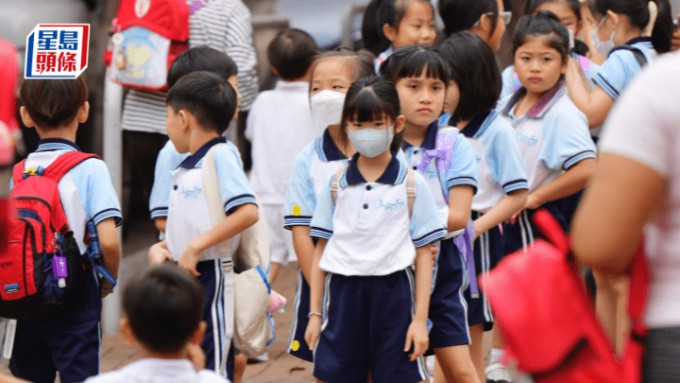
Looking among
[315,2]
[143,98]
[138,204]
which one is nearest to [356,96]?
[143,98]

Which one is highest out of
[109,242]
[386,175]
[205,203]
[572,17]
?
[572,17]

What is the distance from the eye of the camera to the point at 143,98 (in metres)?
7.07

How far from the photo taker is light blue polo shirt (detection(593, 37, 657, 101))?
6227mm

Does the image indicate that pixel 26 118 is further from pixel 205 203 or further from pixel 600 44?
pixel 600 44

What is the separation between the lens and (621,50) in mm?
6297

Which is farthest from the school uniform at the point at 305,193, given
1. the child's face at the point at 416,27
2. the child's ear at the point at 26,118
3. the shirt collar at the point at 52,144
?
the child's face at the point at 416,27

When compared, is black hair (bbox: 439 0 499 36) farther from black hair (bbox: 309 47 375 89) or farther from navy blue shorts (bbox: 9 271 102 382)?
navy blue shorts (bbox: 9 271 102 382)

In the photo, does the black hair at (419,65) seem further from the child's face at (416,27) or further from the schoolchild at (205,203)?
the child's face at (416,27)

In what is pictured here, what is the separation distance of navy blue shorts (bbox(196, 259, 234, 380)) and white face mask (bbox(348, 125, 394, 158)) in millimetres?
757

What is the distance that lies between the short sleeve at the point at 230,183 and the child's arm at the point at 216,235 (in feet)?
0.10

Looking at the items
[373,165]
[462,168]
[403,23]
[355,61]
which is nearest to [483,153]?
[462,168]

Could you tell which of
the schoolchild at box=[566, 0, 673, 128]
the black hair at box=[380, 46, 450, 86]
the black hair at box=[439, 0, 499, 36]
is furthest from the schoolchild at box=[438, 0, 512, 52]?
the black hair at box=[380, 46, 450, 86]

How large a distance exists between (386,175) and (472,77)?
1.00 m

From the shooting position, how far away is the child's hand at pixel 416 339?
4391 millimetres
